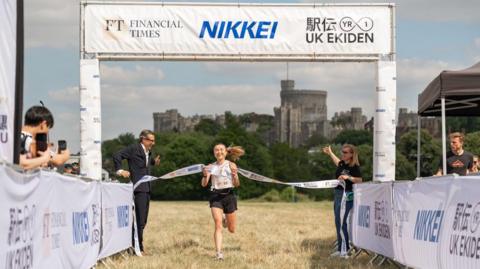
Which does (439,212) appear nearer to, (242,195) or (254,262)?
(254,262)

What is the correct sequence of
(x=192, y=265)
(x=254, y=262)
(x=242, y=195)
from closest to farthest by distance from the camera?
(x=192, y=265) < (x=254, y=262) < (x=242, y=195)

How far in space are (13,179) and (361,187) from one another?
8.31 metres

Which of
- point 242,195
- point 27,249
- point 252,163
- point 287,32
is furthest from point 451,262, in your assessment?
point 252,163

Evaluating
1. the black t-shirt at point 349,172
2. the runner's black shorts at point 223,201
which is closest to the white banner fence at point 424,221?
the black t-shirt at point 349,172

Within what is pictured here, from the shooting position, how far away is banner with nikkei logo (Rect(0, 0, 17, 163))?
25.5 ft

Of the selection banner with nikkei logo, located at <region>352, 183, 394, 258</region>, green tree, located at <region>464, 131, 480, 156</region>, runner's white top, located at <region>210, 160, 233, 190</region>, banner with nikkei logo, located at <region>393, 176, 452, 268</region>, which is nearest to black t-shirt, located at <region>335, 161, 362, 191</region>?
banner with nikkei logo, located at <region>352, 183, 394, 258</region>

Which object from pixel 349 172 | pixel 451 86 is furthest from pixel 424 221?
pixel 349 172

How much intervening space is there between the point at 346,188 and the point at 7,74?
26.7 feet

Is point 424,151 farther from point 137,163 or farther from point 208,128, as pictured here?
point 137,163

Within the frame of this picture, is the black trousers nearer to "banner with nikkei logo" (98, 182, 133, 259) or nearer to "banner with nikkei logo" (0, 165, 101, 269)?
"banner with nikkei logo" (98, 182, 133, 259)

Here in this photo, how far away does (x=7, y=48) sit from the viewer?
7930 millimetres

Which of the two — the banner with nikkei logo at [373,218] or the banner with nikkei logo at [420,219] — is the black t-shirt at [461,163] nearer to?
the banner with nikkei logo at [373,218]

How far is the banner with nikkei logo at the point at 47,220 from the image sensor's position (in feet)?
22.4

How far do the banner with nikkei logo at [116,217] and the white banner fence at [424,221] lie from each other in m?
3.68
